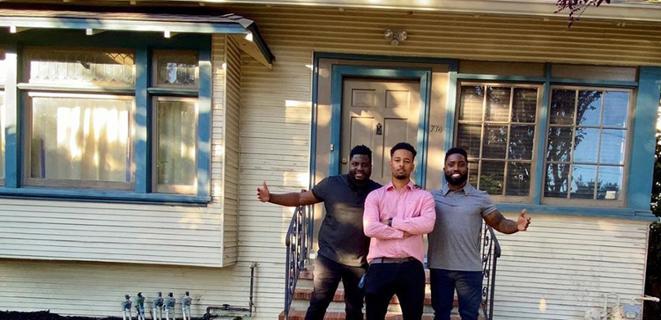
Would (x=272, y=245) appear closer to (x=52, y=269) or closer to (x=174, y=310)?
(x=174, y=310)

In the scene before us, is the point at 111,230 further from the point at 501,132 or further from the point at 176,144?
the point at 501,132

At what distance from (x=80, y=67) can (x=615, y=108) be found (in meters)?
5.53

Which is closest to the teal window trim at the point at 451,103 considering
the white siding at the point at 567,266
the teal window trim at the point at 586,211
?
the teal window trim at the point at 586,211

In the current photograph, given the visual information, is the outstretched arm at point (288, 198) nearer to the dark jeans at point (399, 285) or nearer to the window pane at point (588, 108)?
the dark jeans at point (399, 285)

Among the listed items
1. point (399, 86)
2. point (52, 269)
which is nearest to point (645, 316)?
point (399, 86)

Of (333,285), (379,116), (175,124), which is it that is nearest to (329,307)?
(333,285)

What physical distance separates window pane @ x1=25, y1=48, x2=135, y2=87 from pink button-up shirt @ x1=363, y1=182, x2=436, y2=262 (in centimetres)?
304

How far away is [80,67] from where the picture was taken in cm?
454

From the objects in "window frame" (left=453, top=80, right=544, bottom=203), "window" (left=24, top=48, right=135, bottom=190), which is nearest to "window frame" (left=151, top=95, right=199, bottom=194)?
"window" (left=24, top=48, right=135, bottom=190)

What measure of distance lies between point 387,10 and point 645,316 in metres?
5.16

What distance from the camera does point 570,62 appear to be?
466 cm

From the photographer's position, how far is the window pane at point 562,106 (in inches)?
187

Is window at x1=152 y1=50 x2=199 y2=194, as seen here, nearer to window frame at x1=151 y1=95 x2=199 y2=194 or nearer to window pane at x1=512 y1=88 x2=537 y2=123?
window frame at x1=151 y1=95 x2=199 y2=194

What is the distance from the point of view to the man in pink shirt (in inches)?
107
